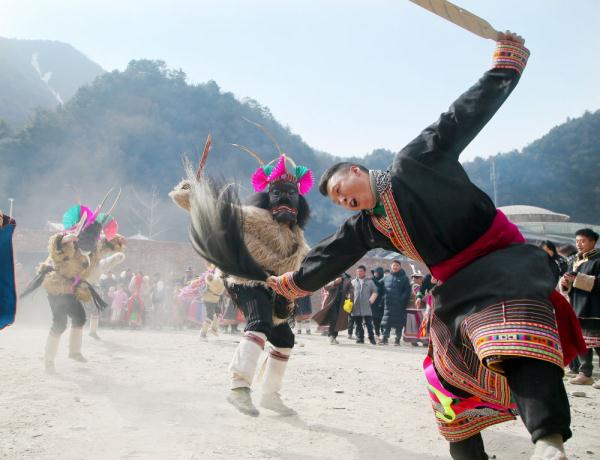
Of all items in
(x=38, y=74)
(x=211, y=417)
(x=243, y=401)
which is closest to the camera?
(x=243, y=401)

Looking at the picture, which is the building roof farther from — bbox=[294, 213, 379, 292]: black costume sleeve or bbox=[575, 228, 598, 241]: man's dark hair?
bbox=[294, 213, 379, 292]: black costume sleeve

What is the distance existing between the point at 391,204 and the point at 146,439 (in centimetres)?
230

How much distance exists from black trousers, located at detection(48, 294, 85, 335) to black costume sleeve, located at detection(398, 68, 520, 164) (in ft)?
18.5

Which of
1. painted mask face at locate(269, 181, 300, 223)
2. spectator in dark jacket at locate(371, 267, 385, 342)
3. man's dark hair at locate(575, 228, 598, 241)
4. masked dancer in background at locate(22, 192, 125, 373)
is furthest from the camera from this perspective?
spectator in dark jacket at locate(371, 267, 385, 342)

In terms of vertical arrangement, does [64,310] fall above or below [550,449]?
below

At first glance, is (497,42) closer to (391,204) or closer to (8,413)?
(391,204)

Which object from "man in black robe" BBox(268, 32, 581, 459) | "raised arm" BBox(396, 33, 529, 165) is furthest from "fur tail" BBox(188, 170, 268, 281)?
"raised arm" BBox(396, 33, 529, 165)

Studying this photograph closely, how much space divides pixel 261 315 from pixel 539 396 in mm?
2734

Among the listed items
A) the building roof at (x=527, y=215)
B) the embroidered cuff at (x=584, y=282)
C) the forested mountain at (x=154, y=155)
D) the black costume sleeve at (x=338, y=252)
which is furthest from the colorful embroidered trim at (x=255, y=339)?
the forested mountain at (x=154, y=155)

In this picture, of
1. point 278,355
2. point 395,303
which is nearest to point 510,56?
point 278,355

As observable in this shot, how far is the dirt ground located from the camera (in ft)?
10.2

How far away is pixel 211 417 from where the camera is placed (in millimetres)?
3861

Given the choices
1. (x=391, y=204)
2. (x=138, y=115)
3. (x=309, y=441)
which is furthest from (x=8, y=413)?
(x=138, y=115)

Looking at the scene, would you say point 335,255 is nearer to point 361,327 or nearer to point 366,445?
point 366,445
